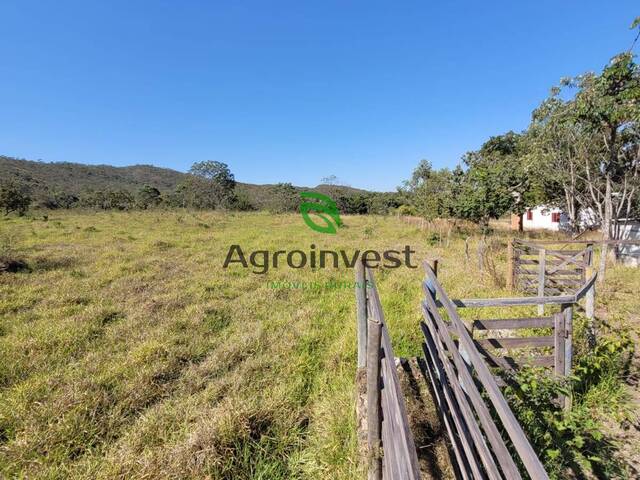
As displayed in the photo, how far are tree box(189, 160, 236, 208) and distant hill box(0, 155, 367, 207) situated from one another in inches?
139

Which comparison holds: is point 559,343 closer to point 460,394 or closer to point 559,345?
point 559,345

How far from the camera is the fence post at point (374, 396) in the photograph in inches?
55.5

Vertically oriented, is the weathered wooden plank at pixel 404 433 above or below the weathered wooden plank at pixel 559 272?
above

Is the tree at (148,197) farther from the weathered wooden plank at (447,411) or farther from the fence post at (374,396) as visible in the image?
the fence post at (374,396)

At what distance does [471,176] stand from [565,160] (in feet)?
13.4

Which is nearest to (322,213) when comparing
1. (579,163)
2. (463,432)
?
(579,163)

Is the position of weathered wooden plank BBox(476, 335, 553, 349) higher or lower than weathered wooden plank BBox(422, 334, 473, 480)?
higher

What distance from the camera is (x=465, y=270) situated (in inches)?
258

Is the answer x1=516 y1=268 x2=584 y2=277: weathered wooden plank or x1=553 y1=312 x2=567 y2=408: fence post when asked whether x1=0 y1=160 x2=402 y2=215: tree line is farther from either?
x1=553 y1=312 x2=567 y2=408: fence post

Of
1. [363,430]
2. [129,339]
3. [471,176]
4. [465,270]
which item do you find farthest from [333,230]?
[363,430]

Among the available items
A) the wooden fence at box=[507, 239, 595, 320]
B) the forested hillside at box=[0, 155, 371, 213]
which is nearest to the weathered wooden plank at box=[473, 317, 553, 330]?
the wooden fence at box=[507, 239, 595, 320]

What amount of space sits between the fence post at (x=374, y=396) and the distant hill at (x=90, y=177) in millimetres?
34587

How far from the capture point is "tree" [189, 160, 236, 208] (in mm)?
30734

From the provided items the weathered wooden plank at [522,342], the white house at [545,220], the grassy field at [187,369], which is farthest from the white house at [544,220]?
the weathered wooden plank at [522,342]
